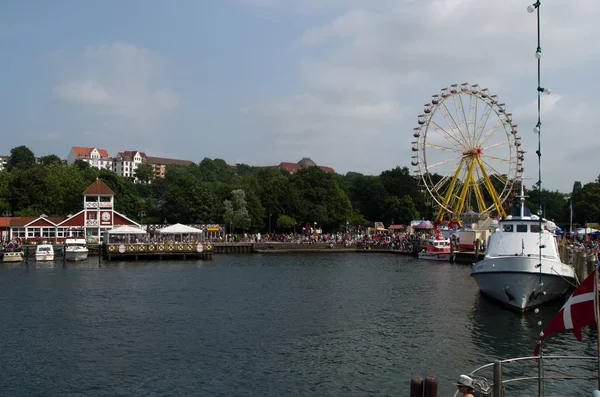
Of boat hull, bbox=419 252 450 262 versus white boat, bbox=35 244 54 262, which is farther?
boat hull, bbox=419 252 450 262

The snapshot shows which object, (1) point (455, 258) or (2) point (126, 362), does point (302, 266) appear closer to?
(1) point (455, 258)

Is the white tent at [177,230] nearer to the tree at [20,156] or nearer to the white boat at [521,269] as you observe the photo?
the white boat at [521,269]

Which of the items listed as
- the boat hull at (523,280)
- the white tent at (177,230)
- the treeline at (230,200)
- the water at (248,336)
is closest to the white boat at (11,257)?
the white tent at (177,230)

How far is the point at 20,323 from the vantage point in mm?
27703

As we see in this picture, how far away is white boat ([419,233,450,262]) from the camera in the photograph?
67188 mm

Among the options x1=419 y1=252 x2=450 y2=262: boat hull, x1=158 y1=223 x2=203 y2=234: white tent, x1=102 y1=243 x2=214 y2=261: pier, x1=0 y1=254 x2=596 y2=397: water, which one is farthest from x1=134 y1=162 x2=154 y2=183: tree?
x1=0 y1=254 x2=596 y2=397: water

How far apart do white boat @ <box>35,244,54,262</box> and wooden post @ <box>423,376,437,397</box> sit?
58041mm

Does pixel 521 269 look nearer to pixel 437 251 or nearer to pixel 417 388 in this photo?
pixel 417 388

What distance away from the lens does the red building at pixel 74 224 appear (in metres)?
76.2

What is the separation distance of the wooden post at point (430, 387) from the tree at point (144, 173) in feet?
586

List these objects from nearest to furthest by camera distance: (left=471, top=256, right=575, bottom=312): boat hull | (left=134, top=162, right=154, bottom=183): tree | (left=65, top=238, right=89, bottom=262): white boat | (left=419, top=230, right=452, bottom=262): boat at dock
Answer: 1. (left=471, top=256, right=575, bottom=312): boat hull
2. (left=65, top=238, right=89, bottom=262): white boat
3. (left=419, top=230, right=452, bottom=262): boat at dock
4. (left=134, top=162, right=154, bottom=183): tree

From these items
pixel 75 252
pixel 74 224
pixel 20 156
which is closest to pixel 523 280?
pixel 75 252

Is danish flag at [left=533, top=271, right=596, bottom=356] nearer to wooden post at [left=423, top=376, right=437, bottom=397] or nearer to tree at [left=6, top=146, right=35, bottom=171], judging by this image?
wooden post at [left=423, top=376, right=437, bottom=397]

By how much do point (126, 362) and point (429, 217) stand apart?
11262cm
